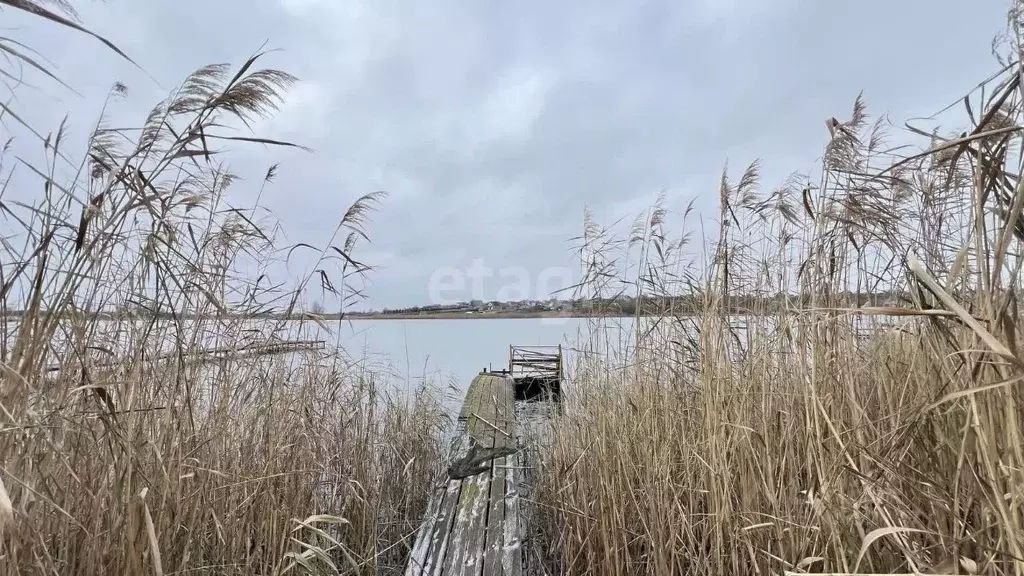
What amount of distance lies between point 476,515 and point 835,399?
206 cm

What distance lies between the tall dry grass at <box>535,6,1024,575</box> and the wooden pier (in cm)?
31

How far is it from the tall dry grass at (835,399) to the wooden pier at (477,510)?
12.3 inches

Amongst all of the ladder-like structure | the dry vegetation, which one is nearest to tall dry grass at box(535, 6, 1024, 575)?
the dry vegetation

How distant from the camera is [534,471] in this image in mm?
3551

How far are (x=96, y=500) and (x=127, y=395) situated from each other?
0.31 m

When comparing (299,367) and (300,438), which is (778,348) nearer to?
(300,438)

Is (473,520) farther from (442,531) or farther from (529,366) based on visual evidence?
(529,366)

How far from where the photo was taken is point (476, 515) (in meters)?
2.81

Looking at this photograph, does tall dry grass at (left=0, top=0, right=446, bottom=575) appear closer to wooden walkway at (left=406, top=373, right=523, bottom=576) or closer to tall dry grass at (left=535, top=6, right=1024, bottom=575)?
wooden walkway at (left=406, top=373, right=523, bottom=576)

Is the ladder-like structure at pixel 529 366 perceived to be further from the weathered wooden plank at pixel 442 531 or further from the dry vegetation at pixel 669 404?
the dry vegetation at pixel 669 404

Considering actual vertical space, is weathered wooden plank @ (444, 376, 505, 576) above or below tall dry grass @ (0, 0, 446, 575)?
below

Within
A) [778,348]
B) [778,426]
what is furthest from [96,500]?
[778,348]

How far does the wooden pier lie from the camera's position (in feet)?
7.71

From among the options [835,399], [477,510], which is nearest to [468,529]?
[477,510]
